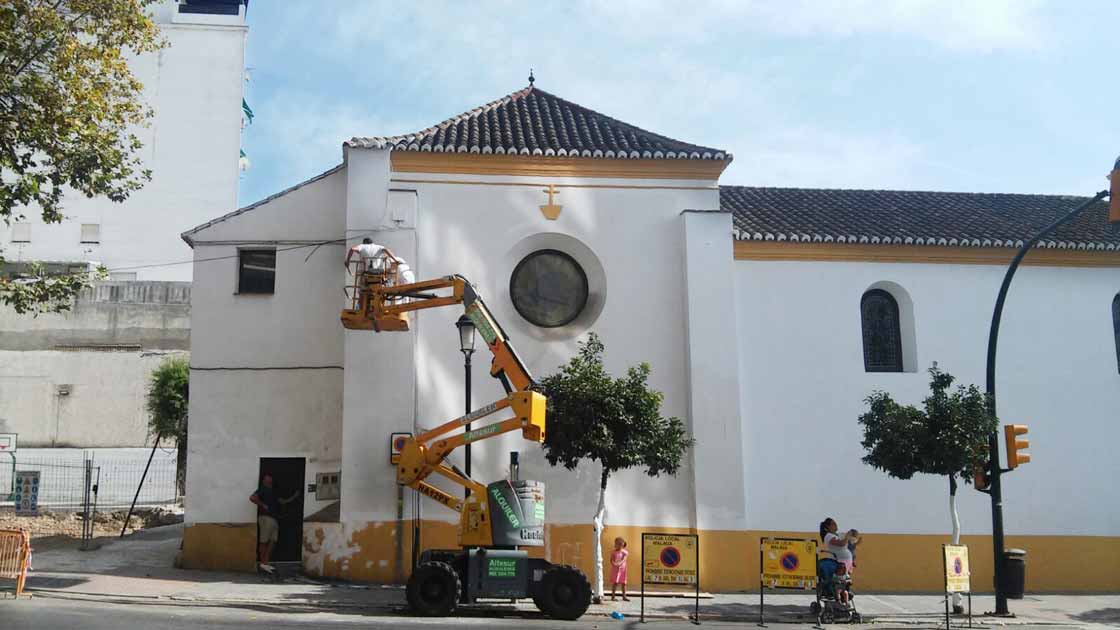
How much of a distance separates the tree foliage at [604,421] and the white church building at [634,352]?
2.24 m

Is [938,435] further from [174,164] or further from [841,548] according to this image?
[174,164]

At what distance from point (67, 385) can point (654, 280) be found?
74.5 feet

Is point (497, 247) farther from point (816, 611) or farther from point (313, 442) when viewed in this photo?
point (816, 611)

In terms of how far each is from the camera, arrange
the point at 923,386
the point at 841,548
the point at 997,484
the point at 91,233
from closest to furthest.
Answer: the point at 841,548 < the point at 997,484 < the point at 923,386 < the point at 91,233

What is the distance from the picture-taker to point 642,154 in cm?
1825

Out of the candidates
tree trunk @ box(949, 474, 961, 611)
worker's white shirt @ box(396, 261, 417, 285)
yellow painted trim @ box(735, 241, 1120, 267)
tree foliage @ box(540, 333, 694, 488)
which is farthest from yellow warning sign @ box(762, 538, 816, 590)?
worker's white shirt @ box(396, 261, 417, 285)

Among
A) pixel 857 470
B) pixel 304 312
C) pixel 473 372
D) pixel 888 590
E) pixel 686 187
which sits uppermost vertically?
pixel 686 187

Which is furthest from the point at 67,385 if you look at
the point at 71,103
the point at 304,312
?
the point at 71,103

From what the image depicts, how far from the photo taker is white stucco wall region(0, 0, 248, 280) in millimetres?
37500

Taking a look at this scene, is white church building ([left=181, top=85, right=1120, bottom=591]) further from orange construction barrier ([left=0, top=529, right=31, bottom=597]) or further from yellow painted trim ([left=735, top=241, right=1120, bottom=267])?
orange construction barrier ([left=0, top=529, right=31, bottom=597])

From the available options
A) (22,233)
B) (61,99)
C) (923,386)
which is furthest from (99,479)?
(923,386)

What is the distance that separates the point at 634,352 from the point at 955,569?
21.4ft

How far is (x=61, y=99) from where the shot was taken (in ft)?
48.8

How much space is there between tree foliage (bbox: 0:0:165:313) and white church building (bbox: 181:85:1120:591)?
3.18 m
